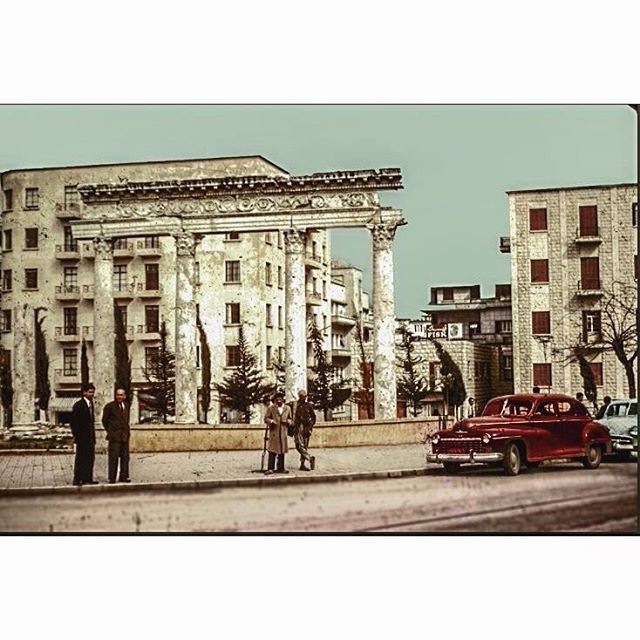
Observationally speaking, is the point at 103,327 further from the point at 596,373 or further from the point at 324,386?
the point at 596,373

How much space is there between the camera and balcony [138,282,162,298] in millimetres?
14727

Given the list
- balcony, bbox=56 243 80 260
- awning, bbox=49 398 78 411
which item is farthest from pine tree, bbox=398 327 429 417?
balcony, bbox=56 243 80 260

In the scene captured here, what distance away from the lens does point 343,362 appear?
14.5 m

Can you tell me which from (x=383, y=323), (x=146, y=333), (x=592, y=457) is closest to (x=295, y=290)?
(x=383, y=323)

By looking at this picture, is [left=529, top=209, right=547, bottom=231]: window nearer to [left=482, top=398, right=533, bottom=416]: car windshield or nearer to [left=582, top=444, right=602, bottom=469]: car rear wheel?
[left=482, top=398, right=533, bottom=416]: car windshield

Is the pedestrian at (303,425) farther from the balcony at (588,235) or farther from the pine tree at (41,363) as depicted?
the balcony at (588,235)

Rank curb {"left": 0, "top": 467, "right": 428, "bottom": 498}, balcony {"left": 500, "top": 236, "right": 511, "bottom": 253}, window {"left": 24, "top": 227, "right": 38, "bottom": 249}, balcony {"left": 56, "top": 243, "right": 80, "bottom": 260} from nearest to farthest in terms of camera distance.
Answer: curb {"left": 0, "top": 467, "right": 428, "bottom": 498}, balcony {"left": 500, "top": 236, "right": 511, "bottom": 253}, window {"left": 24, "top": 227, "right": 38, "bottom": 249}, balcony {"left": 56, "top": 243, "right": 80, "bottom": 260}

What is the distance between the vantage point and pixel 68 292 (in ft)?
47.2

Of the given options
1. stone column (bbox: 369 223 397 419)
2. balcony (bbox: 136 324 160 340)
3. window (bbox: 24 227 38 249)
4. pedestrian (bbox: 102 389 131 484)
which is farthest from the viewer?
balcony (bbox: 136 324 160 340)

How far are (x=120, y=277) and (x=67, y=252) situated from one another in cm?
77

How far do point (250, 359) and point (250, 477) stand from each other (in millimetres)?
1785

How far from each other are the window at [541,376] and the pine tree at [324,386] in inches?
92.8

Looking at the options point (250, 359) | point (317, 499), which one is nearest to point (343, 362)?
point (250, 359)

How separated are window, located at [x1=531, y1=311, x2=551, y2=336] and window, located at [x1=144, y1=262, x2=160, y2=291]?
16.1ft
